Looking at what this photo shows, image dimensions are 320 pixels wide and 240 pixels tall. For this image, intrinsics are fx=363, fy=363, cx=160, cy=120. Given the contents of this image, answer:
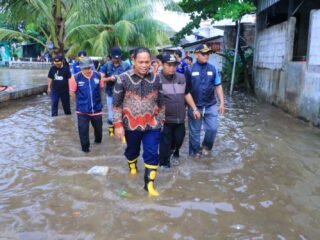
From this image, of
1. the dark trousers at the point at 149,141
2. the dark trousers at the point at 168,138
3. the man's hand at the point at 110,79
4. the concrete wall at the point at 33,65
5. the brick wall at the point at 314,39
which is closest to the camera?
the dark trousers at the point at 149,141

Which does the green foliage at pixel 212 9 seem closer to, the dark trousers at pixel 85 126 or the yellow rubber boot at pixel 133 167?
the dark trousers at pixel 85 126

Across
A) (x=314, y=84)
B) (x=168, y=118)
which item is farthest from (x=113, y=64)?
(x=314, y=84)

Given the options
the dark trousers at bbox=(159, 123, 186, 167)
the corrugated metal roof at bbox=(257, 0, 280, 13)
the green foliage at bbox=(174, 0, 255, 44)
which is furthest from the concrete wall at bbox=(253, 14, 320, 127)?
the dark trousers at bbox=(159, 123, 186, 167)

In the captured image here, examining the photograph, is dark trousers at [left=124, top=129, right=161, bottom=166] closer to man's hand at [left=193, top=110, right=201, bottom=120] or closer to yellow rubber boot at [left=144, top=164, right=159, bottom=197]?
yellow rubber boot at [left=144, top=164, right=159, bottom=197]

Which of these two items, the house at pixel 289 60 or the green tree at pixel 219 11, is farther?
the green tree at pixel 219 11

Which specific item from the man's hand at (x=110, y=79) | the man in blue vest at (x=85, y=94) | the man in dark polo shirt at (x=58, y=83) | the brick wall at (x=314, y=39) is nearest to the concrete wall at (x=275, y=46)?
the brick wall at (x=314, y=39)

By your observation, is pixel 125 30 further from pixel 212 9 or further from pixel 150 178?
pixel 150 178

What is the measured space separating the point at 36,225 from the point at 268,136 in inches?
210

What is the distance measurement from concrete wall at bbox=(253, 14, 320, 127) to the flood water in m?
1.42

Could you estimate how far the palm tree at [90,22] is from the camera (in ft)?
42.2

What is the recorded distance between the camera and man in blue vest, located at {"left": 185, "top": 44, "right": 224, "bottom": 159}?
5509mm

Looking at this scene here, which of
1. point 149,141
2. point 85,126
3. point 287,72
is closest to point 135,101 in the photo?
point 149,141

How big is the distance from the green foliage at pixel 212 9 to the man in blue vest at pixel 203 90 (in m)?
7.69

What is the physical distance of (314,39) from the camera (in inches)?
329
